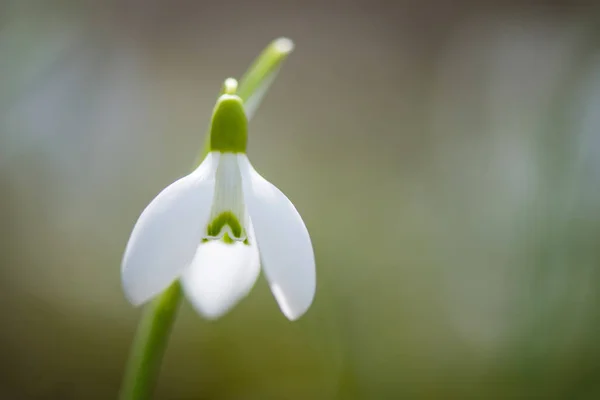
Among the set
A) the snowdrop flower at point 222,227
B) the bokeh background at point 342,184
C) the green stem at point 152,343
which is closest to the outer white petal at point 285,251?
the snowdrop flower at point 222,227

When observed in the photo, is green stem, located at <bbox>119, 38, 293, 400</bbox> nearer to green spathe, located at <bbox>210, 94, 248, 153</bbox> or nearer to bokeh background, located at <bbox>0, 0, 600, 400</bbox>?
green spathe, located at <bbox>210, 94, 248, 153</bbox>

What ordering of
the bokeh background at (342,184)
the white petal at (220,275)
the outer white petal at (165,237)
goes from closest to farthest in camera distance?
the outer white petal at (165,237), the white petal at (220,275), the bokeh background at (342,184)

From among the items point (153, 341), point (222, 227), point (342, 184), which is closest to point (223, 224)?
point (222, 227)

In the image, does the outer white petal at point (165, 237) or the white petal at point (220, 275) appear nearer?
the outer white petal at point (165, 237)

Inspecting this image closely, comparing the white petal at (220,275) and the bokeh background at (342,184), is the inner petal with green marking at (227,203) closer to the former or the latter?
the white petal at (220,275)

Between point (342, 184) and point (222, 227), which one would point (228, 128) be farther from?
point (342, 184)

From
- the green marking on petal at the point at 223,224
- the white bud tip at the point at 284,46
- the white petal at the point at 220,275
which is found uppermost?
the white bud tip at the point at 284,46

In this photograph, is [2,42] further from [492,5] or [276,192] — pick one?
[492,5]
